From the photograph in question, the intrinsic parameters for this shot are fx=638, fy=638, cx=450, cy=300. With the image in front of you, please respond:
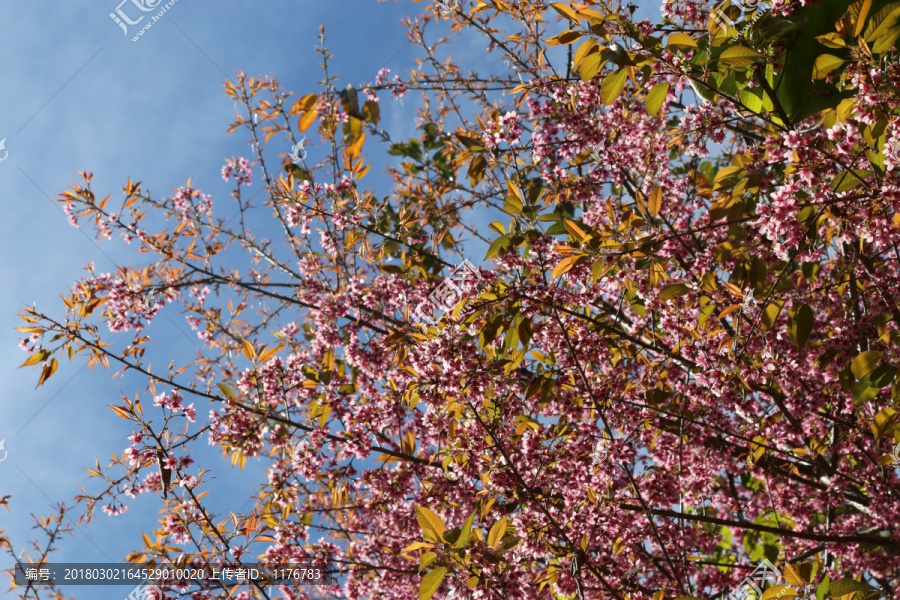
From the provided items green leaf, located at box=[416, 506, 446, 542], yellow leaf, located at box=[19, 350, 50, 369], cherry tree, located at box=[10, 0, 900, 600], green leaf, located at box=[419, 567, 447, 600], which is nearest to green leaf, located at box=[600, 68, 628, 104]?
cherry tree, located at box=[10, 0, 900, 600]

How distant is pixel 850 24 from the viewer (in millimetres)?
1744

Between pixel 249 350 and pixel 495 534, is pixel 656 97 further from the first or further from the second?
pixel 249 350

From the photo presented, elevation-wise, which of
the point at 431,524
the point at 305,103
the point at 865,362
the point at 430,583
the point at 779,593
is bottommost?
the point at 779,593

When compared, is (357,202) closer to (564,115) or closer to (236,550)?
(564,115)

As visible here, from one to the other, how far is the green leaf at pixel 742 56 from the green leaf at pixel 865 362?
98cm

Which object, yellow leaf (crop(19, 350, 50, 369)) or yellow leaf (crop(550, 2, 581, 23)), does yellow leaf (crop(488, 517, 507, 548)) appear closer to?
yellow leaf (crop(550, 2, 581, 23))

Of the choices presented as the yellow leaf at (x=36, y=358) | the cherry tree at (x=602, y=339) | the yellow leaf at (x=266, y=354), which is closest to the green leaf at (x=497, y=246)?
the cherry tree at (x=602, y=339)

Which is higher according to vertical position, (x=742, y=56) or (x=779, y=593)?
(x=742, y=56)

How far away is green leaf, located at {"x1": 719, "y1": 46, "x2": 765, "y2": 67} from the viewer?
5.72 feet

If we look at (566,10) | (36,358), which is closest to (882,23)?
(566,10)

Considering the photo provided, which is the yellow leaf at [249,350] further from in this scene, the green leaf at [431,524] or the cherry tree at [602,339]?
the green leaf at [431,524]
